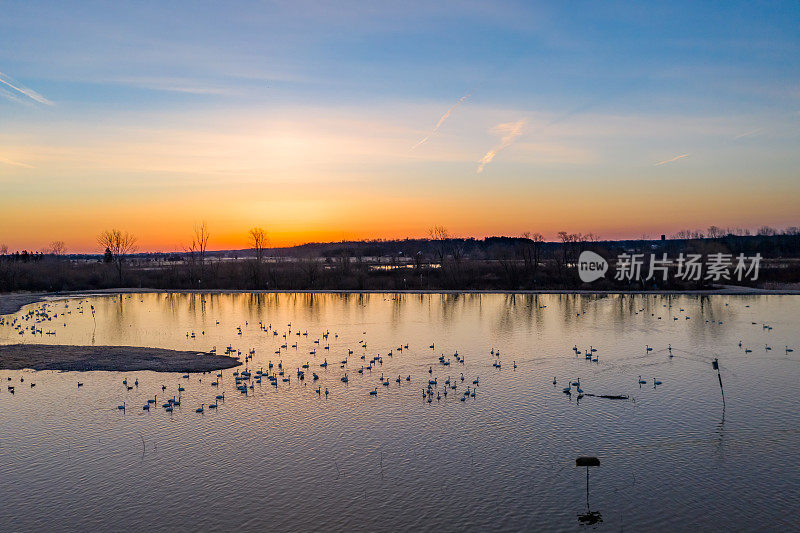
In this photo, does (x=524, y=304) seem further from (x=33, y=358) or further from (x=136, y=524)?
(x=136, y=524)

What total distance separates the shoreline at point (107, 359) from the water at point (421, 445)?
3.51 ft

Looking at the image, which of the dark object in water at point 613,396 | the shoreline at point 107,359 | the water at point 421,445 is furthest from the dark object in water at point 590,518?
the shoreline at point 107,359

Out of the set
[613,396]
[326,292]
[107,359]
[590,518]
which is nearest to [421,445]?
[590,518]

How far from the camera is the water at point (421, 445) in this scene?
11555 millimetres

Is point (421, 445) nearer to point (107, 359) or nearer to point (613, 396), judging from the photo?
point (613, 396)

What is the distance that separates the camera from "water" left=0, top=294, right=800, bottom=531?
1155 centimetres

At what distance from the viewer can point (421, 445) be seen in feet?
49.3

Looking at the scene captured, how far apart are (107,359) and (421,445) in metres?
16.9

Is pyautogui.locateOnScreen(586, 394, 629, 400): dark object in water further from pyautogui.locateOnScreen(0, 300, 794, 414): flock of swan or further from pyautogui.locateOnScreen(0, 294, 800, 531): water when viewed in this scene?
pyautogui.locateOnScreen(0, 300, 794, 414): flock of swan

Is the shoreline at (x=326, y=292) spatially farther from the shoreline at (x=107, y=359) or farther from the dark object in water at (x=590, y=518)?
the dark object in water at (x=590, y=518)

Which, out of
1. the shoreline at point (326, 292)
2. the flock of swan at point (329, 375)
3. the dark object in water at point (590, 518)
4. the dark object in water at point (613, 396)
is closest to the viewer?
the dark object in water at point (590, 518)

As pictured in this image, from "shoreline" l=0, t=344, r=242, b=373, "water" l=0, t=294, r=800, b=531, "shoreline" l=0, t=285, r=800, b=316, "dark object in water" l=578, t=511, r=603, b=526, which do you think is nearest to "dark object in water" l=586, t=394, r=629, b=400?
"water" l=0, t=294, r=800, b=531

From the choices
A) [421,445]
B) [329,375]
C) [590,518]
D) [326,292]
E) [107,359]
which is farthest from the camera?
[326,292]

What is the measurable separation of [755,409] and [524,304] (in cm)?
3137
